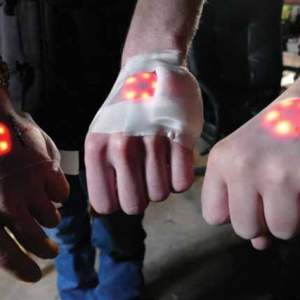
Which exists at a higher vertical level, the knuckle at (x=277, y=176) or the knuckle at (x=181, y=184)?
the knuckle at (x=277, y=176)

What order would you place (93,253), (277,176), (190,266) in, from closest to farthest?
1. (277,176)
2. (93,253)
3. (190,266)

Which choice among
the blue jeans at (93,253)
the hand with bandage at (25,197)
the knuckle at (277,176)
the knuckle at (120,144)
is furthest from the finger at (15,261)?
the blue jeans at (93,253)

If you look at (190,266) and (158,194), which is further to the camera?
(190,266)

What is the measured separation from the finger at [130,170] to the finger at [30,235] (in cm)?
8

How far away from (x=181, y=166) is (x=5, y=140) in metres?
0.16

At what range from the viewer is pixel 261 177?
293mm

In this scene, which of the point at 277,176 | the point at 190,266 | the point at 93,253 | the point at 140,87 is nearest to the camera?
the point at 277,176

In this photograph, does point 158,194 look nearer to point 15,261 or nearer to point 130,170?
point 130,170

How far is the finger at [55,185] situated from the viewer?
0.36 meters

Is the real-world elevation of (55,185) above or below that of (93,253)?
above

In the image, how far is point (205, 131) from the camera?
1.19 m

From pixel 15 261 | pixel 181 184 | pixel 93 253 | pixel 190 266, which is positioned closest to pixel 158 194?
pixel 181 184

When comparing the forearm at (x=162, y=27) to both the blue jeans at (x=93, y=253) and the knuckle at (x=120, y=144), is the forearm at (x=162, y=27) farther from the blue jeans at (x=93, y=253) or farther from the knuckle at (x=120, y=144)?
the blue jeans at (x=93, y=253)

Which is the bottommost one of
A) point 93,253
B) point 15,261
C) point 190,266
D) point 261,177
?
point 190,266
